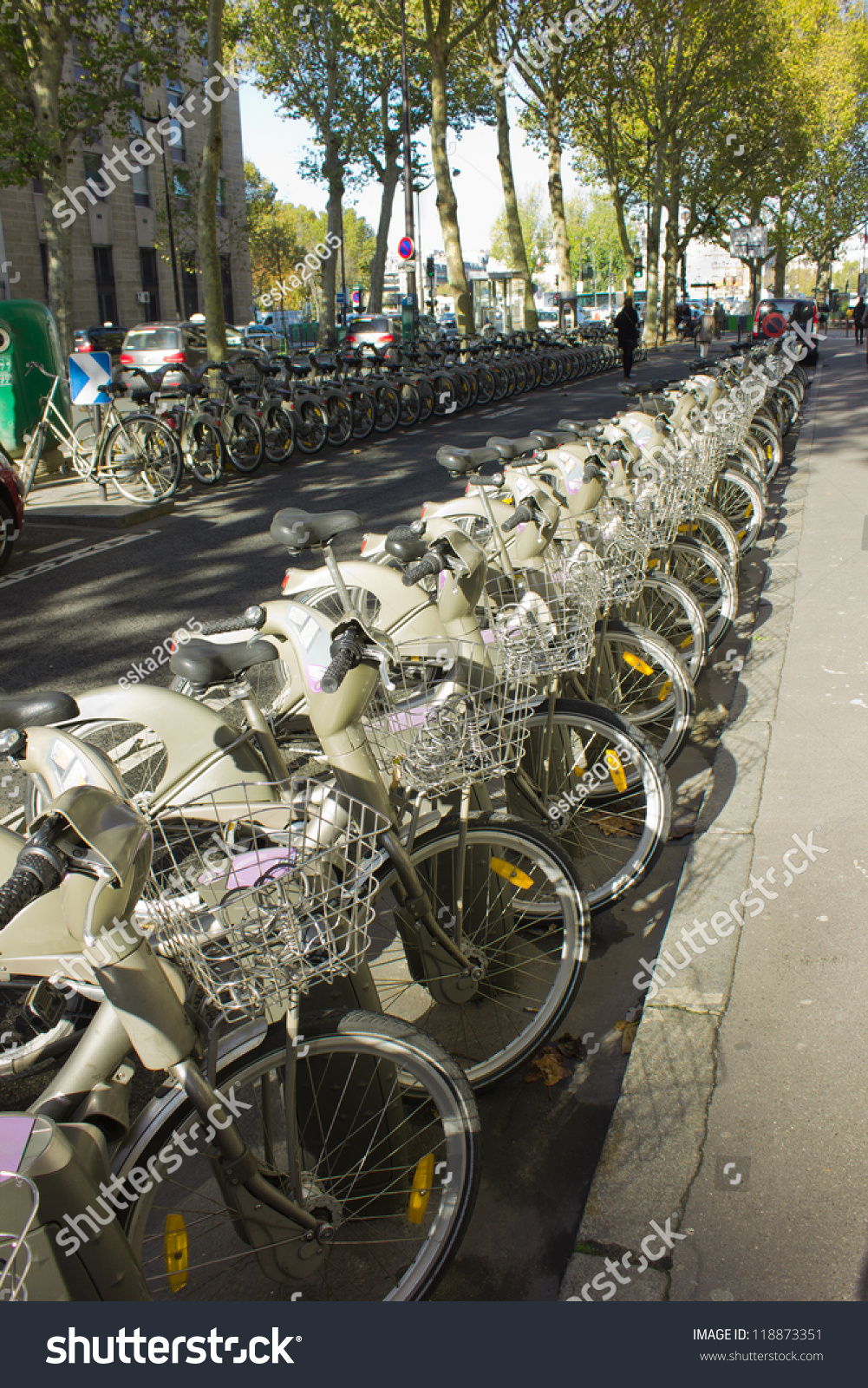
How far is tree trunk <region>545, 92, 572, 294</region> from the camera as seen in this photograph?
27.0 metres

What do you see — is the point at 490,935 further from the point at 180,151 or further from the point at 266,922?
the point at 180,151

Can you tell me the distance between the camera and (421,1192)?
2.06 m

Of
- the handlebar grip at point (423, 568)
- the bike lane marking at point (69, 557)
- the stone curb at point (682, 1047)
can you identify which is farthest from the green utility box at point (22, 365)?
the handlebar grip at point (423, 568)

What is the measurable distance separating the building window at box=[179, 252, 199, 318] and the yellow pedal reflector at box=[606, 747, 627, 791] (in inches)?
1704

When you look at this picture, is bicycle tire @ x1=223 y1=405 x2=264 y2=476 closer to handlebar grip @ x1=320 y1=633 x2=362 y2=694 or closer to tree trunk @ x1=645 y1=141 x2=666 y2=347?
handlebar grip @ x1=320 y1=633 x2=362 y2=694

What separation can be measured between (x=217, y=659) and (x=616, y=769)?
1546 millimetres

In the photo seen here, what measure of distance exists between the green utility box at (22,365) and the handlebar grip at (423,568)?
10.3 metres

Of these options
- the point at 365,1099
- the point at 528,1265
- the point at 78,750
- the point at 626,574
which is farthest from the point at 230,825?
the point at 626,574

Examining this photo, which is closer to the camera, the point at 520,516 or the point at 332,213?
the point at 520,516

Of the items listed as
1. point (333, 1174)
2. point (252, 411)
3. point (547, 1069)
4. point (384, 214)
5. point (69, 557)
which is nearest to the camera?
point (333, 1174)

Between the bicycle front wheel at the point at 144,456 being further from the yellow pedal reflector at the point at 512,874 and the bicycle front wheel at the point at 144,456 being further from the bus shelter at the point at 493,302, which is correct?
the bus shelter at the point at 493,302

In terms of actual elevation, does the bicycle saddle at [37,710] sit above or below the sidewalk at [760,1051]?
above

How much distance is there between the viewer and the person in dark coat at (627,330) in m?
22.6

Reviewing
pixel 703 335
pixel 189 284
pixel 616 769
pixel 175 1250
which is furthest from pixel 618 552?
pixel 189 284
